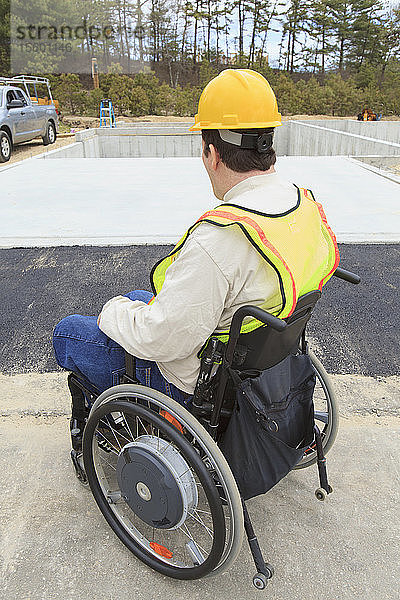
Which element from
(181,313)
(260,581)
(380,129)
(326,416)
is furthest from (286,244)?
(380,129)

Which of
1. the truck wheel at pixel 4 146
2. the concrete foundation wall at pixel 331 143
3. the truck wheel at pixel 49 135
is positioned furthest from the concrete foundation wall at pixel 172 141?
the truck wheel at pixel 4 146

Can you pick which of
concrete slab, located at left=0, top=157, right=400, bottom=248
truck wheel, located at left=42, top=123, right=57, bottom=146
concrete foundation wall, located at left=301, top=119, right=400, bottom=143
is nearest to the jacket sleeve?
concrete slab, located at left=0, top=157, right=400, bottom=248

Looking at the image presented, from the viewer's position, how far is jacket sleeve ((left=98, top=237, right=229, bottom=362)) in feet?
3.98

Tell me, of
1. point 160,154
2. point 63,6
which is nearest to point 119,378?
point 160,154

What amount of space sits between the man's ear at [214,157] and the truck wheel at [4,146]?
1047cm

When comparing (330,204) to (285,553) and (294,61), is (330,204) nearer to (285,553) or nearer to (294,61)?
(285,553)

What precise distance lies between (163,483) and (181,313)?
0.52 m

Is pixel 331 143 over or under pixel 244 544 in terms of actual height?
over

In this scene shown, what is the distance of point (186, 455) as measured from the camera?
4.27 feet

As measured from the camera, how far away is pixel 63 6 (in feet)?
103

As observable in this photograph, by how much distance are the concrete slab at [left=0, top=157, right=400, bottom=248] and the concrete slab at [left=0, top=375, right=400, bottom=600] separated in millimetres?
2819

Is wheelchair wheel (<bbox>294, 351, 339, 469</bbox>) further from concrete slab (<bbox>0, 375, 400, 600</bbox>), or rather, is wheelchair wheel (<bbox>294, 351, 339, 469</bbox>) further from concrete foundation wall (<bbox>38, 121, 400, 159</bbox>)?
concrete foundation wall (<bbox>38, 121, 400, 159</bbox>)

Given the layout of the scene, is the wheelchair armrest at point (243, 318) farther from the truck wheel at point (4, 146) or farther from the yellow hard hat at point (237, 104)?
the truck wheel at point (4, 146)

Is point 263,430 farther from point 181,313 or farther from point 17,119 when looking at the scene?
point 17,119
